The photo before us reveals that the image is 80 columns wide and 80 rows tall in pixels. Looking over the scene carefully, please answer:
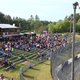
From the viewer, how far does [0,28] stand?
30.2 m

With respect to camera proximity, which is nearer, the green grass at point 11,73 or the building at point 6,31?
the green grass at point 11,73

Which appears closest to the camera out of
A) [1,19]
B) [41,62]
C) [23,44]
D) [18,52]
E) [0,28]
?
[41,62]

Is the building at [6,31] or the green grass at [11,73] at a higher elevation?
the building at [6,31]

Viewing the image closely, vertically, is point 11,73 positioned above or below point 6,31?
below

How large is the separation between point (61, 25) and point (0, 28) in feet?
179

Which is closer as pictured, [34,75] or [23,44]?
[34,75]

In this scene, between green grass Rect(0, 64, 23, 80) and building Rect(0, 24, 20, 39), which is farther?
building Rect(0, 24, 20, 39)

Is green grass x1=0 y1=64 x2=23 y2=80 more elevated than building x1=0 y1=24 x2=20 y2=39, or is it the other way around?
building x1=0 y1=24 x2=20 y2=39

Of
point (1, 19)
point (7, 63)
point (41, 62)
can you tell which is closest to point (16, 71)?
point (7, 63)

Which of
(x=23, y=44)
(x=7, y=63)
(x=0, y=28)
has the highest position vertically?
(x=0, y=28)

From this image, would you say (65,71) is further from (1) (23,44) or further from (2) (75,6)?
(1) (23,44)

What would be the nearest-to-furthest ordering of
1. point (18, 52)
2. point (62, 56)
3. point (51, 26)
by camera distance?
1. point (62, 56)
2. point (18, 52)
3. point (51, 26)

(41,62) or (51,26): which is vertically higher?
(51,26)

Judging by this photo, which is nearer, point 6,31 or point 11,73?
point 11,73
